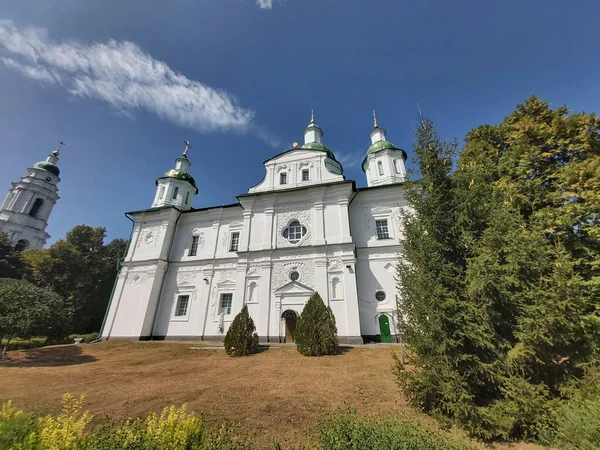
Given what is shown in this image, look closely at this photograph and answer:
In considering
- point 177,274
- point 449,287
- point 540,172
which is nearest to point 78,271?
point 177,274

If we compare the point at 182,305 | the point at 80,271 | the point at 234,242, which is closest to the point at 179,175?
the point at 234,242

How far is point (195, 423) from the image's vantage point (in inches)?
166

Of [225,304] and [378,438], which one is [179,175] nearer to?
[225,304]

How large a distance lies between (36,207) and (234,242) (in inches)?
1590

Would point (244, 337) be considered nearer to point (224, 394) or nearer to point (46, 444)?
point (224, 394)

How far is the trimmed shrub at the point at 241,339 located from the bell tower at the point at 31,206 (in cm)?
4294

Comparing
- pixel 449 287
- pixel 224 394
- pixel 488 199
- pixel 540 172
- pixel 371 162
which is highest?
pixel 371 162

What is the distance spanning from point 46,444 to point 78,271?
3289 cm

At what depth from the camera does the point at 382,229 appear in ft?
59.1

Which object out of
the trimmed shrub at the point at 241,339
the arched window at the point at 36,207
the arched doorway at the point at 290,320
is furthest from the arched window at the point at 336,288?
the arched window at the point at 36,207

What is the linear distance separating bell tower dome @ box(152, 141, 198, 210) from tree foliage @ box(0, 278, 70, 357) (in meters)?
11.0

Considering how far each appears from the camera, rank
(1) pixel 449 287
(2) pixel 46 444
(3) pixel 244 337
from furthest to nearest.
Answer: (3) pixel 244 337, (1) pixel 449 287, (2) pixel 46 444

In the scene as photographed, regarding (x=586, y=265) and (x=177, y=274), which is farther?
(x=177, y=274)

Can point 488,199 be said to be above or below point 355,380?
above
